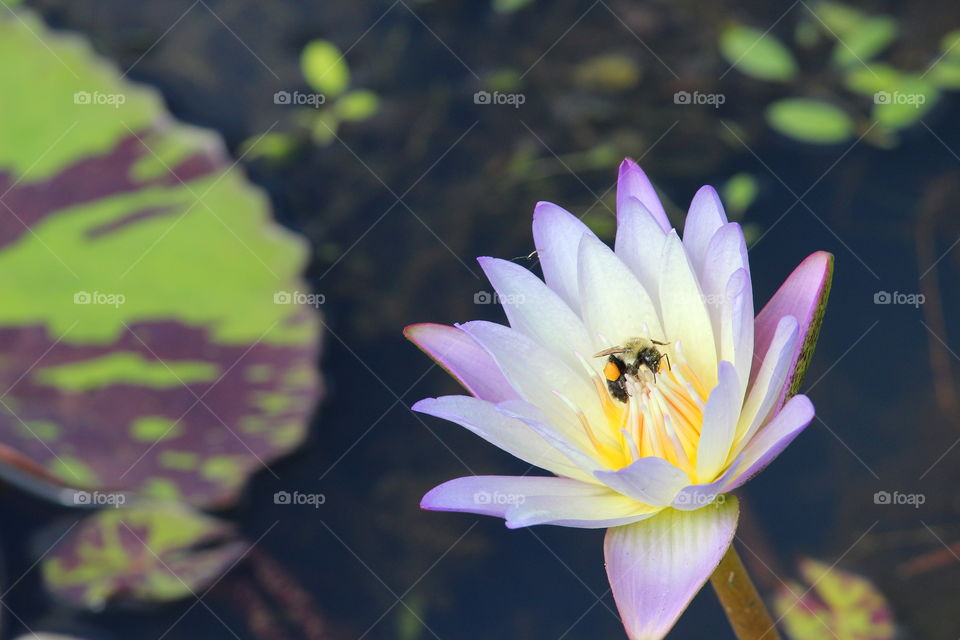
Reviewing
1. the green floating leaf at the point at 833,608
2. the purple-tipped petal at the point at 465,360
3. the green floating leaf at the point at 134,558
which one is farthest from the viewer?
the green floating leaf at the point at 134,558

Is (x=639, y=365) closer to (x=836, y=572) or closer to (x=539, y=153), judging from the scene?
(x=836, y=572)

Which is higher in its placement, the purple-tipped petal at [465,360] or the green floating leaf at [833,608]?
the purple-tipped petal at [465,360]

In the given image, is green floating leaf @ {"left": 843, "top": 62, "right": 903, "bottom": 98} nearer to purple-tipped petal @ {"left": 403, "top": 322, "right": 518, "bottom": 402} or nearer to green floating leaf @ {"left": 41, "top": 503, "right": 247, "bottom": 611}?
purple-tipped petal @ {"left": 403, "top": 322, "right": 518, "bottom": 402}

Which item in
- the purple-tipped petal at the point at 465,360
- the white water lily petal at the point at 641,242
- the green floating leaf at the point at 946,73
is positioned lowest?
the purple-tipped petal at the point at 465,360

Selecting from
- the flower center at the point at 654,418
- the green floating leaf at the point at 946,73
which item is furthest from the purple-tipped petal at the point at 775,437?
the green floating leaf at the point at 946,73

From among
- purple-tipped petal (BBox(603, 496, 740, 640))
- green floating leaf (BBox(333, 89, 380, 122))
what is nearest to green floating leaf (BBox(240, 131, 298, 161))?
green floating leaf (BBox(333, 89, 380, 122))

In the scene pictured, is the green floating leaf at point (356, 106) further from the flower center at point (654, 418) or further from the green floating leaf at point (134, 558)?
the flower center at point (654, 418)
